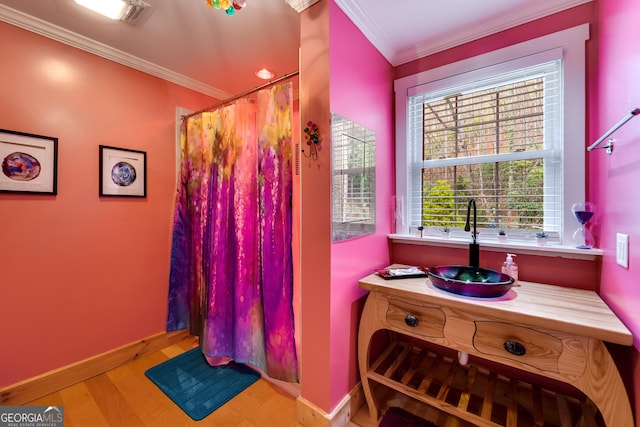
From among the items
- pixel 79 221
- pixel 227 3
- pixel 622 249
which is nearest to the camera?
pixel 622 249

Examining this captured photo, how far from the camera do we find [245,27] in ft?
5.23

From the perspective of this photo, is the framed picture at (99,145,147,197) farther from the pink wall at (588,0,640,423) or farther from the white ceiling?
the pink wall at (588,0,640,423)

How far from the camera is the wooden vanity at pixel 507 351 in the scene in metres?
0.92

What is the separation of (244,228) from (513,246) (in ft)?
5.39

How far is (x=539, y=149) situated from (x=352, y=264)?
4.14ft

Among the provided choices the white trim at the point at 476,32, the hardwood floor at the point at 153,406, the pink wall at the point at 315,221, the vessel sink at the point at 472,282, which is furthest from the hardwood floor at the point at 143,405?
the white trim at the point at 476,32

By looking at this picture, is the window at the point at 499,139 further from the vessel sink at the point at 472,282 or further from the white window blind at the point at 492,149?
the vessel sink at the point at 472,282

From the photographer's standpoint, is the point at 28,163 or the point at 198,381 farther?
the point at 198,381

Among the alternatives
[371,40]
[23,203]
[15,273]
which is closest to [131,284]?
[15,273]

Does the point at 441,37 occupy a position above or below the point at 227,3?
above

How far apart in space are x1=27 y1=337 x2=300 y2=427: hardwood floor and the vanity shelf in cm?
66

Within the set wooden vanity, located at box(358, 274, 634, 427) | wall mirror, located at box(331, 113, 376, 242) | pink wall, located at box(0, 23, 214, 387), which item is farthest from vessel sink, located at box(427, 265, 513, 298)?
pink wall, located at box(0, 23, 214, 387)

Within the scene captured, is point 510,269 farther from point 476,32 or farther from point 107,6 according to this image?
point 107,6

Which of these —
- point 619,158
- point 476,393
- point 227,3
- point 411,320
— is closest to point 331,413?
point 411,320
